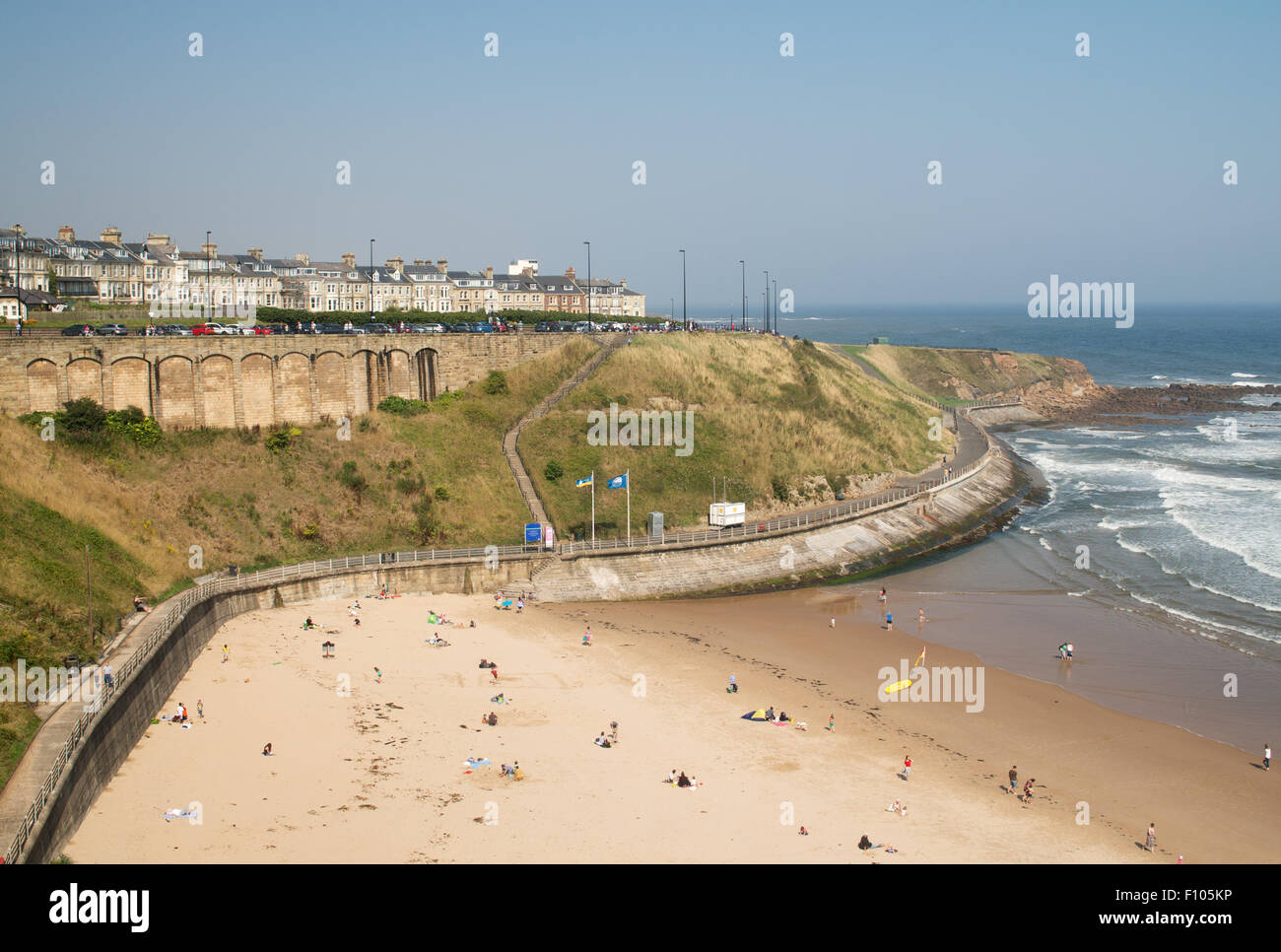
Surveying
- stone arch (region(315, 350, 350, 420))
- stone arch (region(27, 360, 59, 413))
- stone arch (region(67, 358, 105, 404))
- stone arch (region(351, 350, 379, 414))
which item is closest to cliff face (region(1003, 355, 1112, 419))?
stone arch (region(351, 350, 379, 414))

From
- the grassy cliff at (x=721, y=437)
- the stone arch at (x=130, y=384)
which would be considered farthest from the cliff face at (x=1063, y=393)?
the stone arch at (x=130, y=384)

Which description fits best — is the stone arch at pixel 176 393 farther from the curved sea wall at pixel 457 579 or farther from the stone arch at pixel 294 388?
the curved sea wall at pixel 457 579

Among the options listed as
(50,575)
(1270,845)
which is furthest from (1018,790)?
(50,575)

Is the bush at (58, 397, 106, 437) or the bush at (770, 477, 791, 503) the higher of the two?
the bush at (58, 397, 106, 437)

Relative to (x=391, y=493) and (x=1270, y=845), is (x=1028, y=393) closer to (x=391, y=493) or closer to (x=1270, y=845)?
(x=391, y=493)

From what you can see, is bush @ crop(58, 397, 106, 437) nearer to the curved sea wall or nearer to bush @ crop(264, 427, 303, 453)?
bush @ crop(264, 427, 303, 453)

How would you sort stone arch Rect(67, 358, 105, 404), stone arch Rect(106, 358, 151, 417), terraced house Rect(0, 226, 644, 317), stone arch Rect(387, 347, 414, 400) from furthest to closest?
terraced house Rect(0, 226, 644, 317), stone arch Rect(387, 347, 414, 400), stone arch Rect(106, 358, 151, 417), stone arch Rect(67, 358, 105, 404)

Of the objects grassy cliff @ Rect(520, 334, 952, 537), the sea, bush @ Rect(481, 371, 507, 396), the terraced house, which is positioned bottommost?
the sea

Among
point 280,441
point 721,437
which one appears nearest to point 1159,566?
point 721,437
